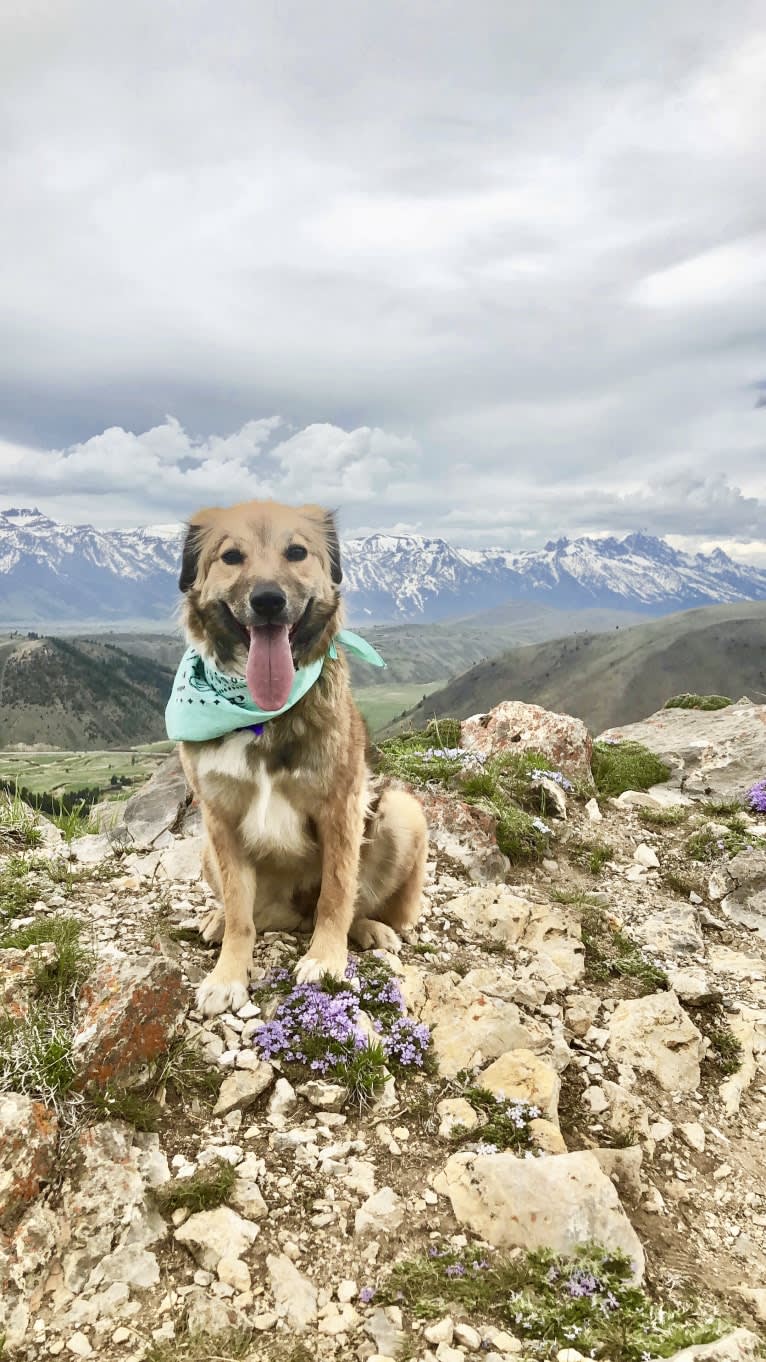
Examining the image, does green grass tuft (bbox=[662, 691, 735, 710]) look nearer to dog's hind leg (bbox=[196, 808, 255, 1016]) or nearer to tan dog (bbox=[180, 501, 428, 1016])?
tan dog (bbox=[180, 501, 428, 1016])

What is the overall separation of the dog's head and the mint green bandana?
A: 4.4 inches

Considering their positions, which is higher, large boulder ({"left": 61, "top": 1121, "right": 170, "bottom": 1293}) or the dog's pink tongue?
the dog's pink tongue

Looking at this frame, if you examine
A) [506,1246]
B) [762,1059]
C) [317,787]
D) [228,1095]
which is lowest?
[762,1059]

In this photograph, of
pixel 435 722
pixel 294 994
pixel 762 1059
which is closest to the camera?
pixel 294 994

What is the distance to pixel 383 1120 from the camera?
4660 mm

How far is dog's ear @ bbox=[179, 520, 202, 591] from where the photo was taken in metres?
5.61

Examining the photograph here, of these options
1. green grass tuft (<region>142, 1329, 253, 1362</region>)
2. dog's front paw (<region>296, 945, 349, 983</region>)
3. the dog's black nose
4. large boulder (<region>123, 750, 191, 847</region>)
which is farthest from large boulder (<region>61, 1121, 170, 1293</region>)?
large boulder (<region>123, 750, 191, 847</region>)

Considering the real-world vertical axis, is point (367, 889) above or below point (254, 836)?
below

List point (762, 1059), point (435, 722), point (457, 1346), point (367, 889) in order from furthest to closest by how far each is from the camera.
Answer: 1. point (435, 722)
2. point (367, 889)
3. point (762, 1059)
4. point (457, 1346)

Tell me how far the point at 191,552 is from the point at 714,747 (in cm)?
1191

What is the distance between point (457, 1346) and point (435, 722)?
1142 centimetres

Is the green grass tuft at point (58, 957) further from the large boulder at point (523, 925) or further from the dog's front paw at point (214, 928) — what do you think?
the large boulder at point (523, 925)

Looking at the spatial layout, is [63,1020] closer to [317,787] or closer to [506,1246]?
[317,787]

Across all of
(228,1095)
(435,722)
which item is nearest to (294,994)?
(228,1095)
